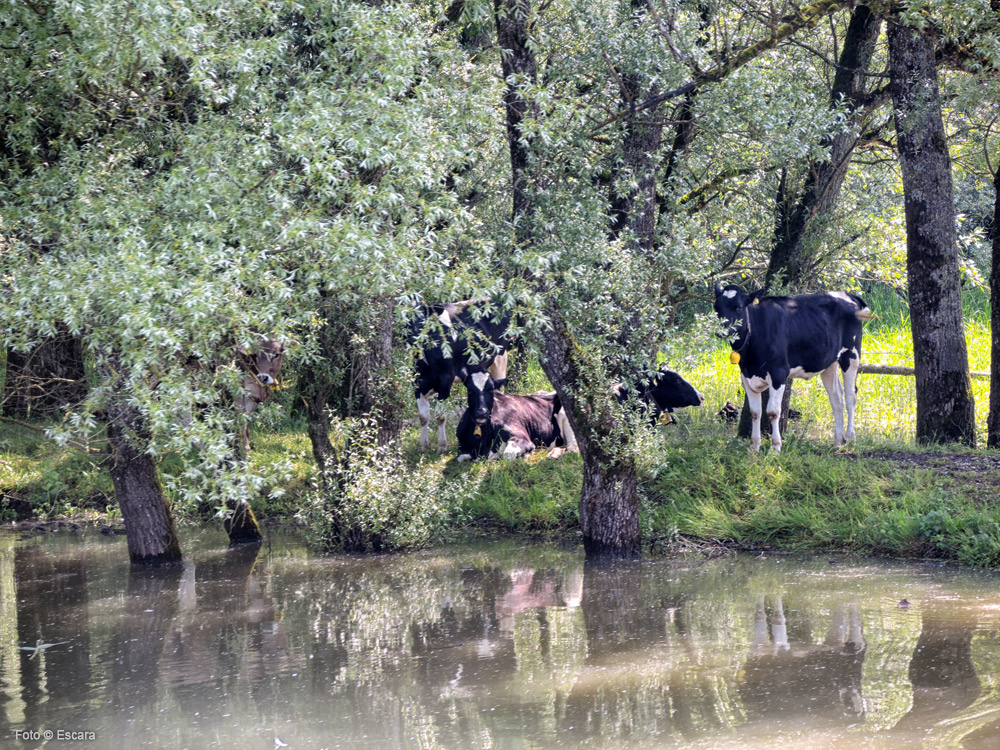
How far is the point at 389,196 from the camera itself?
27.3 feet

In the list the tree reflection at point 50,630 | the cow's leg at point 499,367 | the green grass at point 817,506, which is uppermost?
the cow's leg at point 499,367

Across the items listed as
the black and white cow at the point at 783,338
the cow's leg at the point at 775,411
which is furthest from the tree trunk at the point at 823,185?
the cow's leg at the point at 775,411

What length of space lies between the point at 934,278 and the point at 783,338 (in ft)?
6.55

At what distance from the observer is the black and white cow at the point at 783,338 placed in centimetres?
1297

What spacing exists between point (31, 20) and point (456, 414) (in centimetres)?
961

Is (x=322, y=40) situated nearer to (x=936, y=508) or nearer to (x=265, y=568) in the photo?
(x=265, y=568)

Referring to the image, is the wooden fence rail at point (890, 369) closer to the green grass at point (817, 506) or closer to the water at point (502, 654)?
the green grass at point (817, 506)

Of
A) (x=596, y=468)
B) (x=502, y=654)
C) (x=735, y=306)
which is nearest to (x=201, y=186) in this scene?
(x=502, y=654)

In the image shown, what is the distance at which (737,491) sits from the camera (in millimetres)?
12242

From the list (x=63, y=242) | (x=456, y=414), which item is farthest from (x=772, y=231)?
(x=63, y=242)

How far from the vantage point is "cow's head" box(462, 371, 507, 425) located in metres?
13.9

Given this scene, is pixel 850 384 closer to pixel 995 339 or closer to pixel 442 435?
pixel 995 339

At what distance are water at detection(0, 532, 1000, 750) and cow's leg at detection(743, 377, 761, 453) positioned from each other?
88.3 inches

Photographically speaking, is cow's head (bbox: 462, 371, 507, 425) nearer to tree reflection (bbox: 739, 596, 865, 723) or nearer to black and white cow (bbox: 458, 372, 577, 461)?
black and white cow (bbox: 458, 372, 577, 461)
